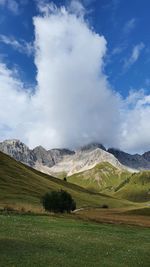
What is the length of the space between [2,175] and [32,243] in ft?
448

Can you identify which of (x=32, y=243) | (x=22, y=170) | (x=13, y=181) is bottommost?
(x=32, y=243)

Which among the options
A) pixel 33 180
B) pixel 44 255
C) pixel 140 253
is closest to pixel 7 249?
pixel 44 255

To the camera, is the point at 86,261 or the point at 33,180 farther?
the point at 33,180

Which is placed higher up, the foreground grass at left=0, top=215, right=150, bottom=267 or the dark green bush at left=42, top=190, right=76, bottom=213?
the dark green bush at left=42, top=190, right=76, bottom=213

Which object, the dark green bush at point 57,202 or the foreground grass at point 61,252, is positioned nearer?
the foreground grass at point 61,252

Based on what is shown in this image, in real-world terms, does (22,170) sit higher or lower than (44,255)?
higher

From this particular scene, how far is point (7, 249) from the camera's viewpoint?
24.7 meters

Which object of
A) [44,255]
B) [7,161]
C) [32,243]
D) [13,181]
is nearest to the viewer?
[44,255]

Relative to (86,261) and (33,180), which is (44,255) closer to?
(86,261)

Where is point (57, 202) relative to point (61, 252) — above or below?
above

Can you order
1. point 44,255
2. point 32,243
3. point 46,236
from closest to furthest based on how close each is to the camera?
point 44,255
point 32,243
point 46,236

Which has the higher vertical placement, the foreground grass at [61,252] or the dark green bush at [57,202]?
the dark green bush at [57,202]

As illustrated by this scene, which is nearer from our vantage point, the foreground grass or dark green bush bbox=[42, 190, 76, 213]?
the foreground grass

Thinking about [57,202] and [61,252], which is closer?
[61,252]
